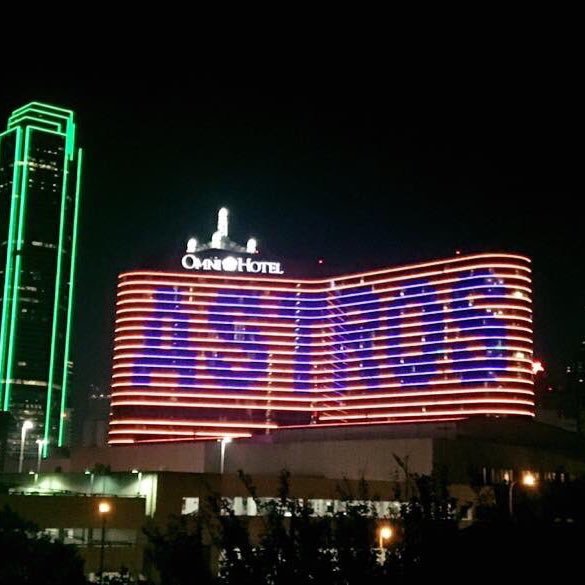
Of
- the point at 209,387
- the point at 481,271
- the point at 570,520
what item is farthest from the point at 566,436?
the point at 570,520

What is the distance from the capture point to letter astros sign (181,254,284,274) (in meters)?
183

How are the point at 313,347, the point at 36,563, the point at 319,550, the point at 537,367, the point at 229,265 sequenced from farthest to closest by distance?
the point at 313,347 → the point at 229,265 → the point at 537,367 → the point at 36,563 → the point at 319,550

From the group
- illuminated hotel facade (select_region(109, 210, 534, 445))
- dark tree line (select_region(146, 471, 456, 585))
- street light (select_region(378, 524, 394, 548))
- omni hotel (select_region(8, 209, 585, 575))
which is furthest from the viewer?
illuminated hotel facade (select_region(109, 210, 534, 445))

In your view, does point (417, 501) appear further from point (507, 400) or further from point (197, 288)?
point (197, 288)

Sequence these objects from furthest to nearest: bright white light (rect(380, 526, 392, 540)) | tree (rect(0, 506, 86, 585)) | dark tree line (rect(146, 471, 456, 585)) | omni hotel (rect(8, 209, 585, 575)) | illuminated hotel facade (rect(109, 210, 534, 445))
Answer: illuminated hotel facade (rect(109, 210, 534, 445)) < omni hotel (rect(8, 209, 585, 575)) < tree (rect(0, 506, 86, 585)) < bright white light (rect(380, 526, 392, 540)) < dark tree line (rect(146, 471, 456, 585))

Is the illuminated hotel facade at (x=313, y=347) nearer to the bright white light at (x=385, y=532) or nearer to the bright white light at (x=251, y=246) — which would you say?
the bright white light at (x=251, y=246)

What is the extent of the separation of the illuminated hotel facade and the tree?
438 ft

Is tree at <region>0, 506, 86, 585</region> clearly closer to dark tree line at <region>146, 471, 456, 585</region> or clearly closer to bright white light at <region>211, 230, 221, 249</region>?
dark tree line at <region>146, 471, 456, 585</region>

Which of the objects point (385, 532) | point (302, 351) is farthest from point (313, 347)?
point (385, 532)

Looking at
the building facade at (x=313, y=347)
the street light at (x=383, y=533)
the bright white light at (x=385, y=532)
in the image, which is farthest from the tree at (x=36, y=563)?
the building facade at (x=313, y=347)

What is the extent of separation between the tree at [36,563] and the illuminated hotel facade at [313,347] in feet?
438

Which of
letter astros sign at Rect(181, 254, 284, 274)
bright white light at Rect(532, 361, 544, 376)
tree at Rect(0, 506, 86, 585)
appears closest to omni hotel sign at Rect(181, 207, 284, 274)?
letter astros sign at Rect(181, 254, 284, 274)

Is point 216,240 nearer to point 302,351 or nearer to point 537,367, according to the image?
point 302,351

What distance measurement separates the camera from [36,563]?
24.0 meters
